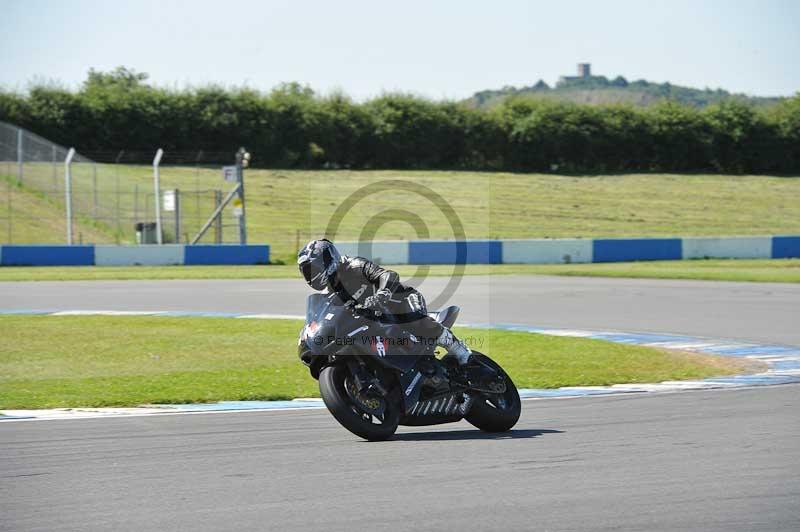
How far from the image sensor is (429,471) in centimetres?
650

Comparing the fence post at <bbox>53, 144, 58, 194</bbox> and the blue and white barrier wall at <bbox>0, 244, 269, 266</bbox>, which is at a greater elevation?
the fence post at <bbox>53, 144, 58, 194</bbox>

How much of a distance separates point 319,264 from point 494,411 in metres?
1.73

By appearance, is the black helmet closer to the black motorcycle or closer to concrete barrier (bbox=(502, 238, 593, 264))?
the black motorcycle

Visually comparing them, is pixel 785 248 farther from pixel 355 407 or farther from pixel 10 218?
pixel 355 407

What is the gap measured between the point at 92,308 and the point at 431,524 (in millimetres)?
15045

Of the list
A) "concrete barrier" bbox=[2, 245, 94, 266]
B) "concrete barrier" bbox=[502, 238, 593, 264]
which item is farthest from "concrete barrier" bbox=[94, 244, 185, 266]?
"concrete barrier" bbox=[502, 238, 593, 264]

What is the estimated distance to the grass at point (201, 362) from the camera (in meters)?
10.6

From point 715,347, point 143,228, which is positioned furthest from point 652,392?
point 143,228

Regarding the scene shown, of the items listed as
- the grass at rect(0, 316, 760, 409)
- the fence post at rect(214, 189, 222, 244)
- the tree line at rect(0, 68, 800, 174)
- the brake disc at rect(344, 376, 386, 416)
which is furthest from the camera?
the tree line at rect(0, 68, 800, 174)

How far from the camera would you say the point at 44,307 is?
19.4 metres

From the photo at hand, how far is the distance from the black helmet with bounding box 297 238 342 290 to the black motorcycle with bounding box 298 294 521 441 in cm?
11

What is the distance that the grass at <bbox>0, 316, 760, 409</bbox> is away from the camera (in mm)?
10609

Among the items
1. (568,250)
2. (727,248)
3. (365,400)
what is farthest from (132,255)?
(365,400)

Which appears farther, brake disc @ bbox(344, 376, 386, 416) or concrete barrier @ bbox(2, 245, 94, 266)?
concrete barrier @ bbox(2, 245, 94, 266)
